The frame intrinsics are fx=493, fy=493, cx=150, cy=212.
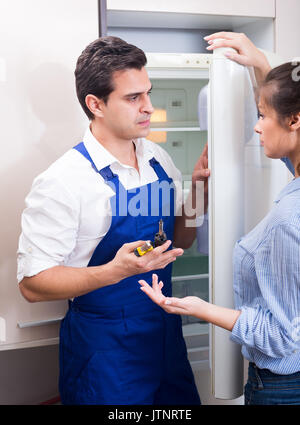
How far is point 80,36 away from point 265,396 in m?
1.05

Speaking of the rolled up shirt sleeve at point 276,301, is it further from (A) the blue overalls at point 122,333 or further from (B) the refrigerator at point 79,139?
(A) the blue overalls at point 122,333

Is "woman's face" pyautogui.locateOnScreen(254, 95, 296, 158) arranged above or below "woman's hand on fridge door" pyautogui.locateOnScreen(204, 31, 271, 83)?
below

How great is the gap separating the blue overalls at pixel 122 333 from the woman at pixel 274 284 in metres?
0.22

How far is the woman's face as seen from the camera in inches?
39.3

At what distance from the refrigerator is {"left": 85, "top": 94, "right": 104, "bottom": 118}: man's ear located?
0.69ft

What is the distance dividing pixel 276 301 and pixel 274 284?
1.3 inches

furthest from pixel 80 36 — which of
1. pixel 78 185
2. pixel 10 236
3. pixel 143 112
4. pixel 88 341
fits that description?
pixel 88 341

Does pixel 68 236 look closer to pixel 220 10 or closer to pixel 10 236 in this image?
pixel 10 236

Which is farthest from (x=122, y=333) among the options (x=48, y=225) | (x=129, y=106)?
(x=129, y=106)

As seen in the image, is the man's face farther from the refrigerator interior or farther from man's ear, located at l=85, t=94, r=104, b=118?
the refrigerator interior

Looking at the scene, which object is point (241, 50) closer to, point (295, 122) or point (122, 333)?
point (295, 122)

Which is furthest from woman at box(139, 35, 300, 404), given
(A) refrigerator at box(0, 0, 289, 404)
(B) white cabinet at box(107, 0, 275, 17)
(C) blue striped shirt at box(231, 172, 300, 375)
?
(B) white cabinet at box(107, 0, 275, 17)

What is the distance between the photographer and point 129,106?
3.92ft

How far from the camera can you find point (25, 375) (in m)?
1.98
